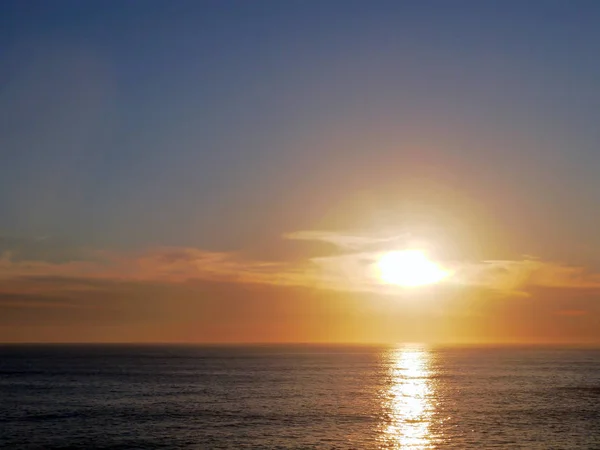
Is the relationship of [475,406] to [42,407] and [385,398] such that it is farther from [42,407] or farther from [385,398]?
[42,407]

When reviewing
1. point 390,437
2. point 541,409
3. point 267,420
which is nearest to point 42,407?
point 267,420

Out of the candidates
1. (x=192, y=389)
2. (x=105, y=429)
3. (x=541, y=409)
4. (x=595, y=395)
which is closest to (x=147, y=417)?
(x=105, y=429)

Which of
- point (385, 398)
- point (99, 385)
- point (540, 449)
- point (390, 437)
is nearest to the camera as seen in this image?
point (540, 449)

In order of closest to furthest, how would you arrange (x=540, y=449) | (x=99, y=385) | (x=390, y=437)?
(x=540, y=449) → (x=390, y=437) → (x=99, y=385)

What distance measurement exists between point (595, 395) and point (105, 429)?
8848cm

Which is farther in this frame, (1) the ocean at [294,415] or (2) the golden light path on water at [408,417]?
(2) the golden light path on water at [408,417]

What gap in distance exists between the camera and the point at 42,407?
102500 mm

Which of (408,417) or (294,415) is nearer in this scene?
(294,415)

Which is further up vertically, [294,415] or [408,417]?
[294,415]

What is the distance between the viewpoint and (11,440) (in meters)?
73.6

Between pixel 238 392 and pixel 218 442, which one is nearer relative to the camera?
pixel 218 442

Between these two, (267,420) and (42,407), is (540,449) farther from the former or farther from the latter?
(42,407)

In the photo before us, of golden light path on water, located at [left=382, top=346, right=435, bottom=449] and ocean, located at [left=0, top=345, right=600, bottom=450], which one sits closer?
ocean, located at [left=0, top=345, right=600, bottom=450]

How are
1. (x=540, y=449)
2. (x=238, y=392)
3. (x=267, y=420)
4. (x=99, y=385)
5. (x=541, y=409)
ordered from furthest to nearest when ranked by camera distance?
(x=99, y=385), (x=238, y=392), (x=541, y=409), (x=267, y=420), (x=540, y=449)
